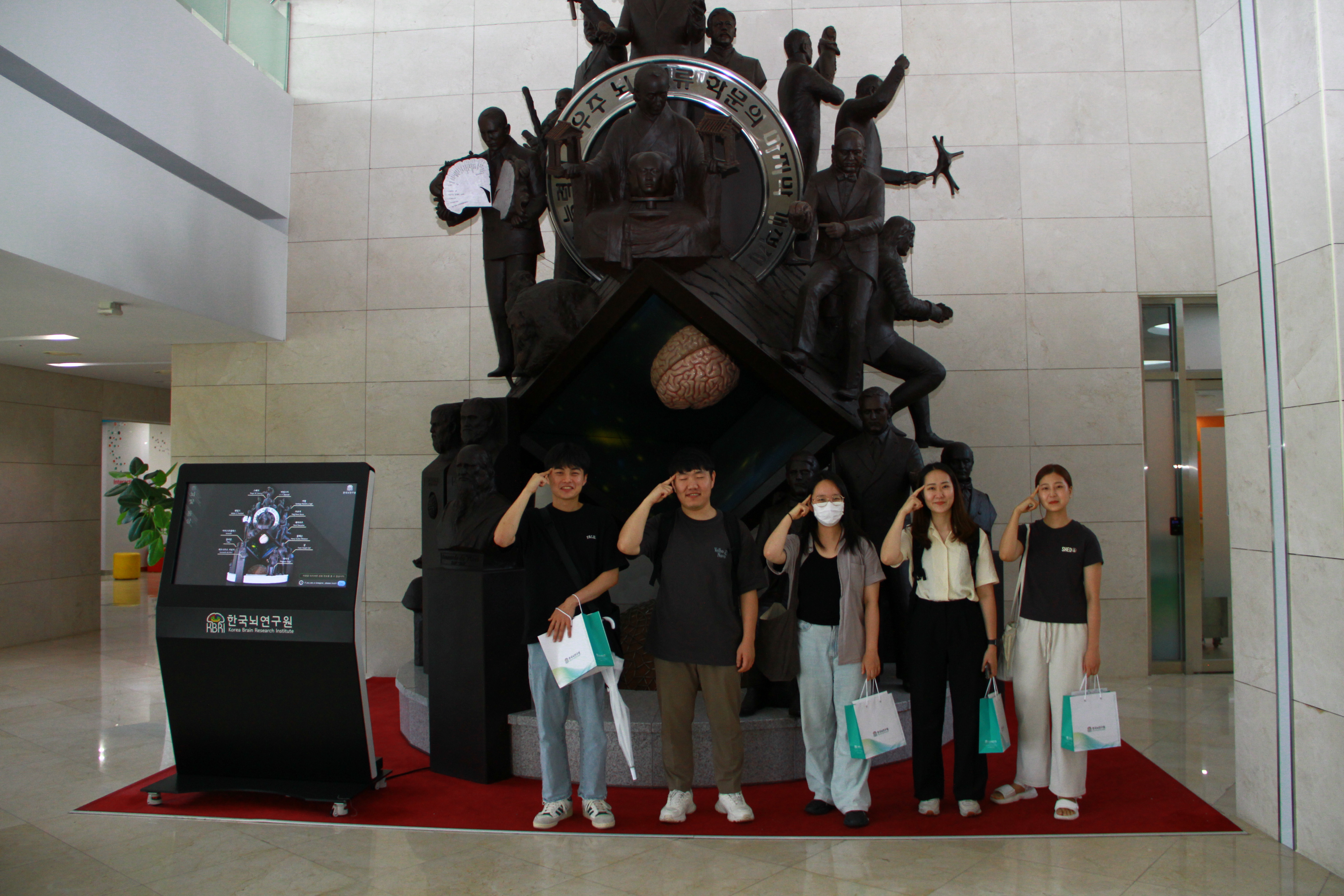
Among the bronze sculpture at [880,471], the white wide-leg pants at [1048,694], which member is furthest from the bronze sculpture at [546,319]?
the white wide-leg pants at [1048,694]

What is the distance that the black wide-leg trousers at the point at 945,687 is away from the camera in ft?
12.0

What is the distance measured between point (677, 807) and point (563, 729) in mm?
561

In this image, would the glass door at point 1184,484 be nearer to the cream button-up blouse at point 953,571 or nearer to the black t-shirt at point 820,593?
the cream button-up blouse at point 953,571

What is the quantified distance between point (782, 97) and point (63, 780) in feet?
18.3

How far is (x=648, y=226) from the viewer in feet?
15.0

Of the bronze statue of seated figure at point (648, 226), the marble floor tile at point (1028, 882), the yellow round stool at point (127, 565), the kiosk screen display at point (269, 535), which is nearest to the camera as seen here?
the marble floor tile at point (1028, 882)

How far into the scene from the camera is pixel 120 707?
6.07 meters

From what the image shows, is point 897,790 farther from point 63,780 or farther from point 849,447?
point 63,780

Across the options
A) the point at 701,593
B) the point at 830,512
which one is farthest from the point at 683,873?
the point at 830,512

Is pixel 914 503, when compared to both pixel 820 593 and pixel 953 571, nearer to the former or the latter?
pixel 953 571

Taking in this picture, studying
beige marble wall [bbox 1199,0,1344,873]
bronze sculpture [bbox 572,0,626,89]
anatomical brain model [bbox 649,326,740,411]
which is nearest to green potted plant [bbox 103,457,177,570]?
bronze sculpture [bbox 572,0,626,89]

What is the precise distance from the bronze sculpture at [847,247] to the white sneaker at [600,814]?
2.41m

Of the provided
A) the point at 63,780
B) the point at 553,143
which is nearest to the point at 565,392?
the point at 553,143

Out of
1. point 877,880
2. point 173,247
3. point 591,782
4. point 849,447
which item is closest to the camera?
point 877,880
